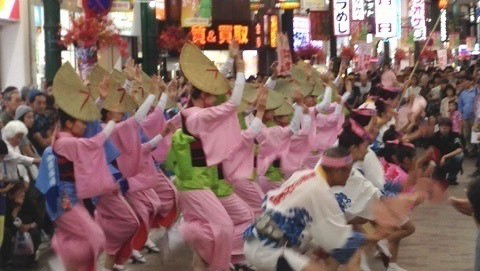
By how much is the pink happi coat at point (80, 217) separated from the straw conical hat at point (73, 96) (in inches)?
8.4

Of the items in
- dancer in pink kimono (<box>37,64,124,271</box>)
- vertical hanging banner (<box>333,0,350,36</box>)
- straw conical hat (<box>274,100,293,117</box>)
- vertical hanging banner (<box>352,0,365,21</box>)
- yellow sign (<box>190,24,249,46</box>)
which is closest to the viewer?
dancer in pink kimono (<box>37,64,124,271</box>)

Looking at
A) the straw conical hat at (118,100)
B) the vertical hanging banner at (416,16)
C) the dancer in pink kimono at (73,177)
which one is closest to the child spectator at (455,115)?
the straw conical hat at (118,100)

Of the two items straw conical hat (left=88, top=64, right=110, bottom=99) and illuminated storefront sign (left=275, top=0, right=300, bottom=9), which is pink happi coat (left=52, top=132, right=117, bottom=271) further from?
illuminated storefront sign (left=275, top=0, right=300, bottom=9)

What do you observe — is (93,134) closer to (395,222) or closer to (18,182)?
(18,182)

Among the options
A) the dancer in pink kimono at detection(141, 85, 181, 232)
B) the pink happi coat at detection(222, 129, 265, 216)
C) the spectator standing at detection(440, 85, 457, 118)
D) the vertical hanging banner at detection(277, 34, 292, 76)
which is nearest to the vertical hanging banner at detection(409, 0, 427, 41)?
the spectator standing at detection(440, 85, 457, 118)

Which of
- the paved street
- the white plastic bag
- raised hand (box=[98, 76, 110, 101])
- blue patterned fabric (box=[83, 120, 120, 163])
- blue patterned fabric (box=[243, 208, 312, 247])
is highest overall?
raised hand (box=[98, 76, 110, 101])

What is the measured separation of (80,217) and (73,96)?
1.07 metres

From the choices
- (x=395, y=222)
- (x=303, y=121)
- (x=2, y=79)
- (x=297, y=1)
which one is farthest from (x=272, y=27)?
(x=395, y=222)

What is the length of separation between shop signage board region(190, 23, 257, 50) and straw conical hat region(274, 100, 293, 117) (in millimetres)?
18126

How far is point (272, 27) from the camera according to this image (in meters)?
37.6

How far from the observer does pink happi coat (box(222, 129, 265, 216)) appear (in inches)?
417

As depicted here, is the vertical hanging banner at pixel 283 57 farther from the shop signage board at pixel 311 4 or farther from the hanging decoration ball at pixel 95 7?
the shop signage board at pixel 311 4

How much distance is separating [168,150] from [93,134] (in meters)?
2.33

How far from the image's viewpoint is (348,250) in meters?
6.74
